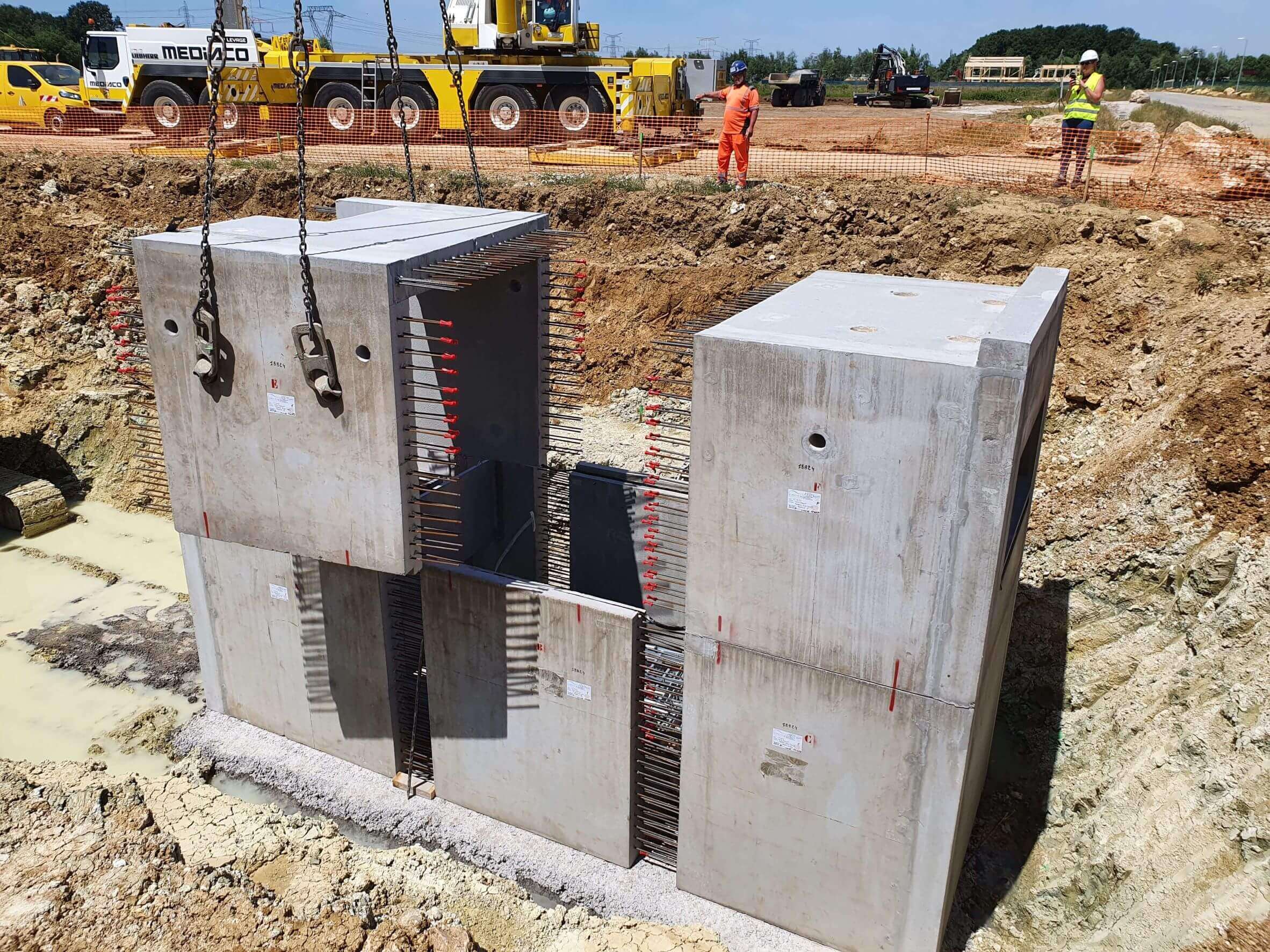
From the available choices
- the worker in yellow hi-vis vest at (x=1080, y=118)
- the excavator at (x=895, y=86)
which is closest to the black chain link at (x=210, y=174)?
the worker in yellow hi-vis vest at (x=1080, y=118)

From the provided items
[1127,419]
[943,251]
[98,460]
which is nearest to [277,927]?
[1127,419]

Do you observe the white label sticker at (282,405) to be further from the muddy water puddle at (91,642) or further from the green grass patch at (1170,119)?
the green grass patch at (1170,119)

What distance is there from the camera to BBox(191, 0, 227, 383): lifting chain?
16.3 ft

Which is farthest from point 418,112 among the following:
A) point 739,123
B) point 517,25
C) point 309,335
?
point 309,335

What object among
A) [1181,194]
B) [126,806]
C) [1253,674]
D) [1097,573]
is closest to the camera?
[1253,674]

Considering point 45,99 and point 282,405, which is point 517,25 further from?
point 282,405

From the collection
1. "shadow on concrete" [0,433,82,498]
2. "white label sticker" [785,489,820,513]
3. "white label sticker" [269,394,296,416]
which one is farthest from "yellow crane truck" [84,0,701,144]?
"white label sticker" [785,489,820,513]

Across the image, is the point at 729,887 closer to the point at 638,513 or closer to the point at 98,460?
the point at 638,513

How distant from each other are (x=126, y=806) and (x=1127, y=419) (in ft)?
29.9

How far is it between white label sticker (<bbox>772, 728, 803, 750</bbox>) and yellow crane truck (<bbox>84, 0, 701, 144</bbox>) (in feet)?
48.4

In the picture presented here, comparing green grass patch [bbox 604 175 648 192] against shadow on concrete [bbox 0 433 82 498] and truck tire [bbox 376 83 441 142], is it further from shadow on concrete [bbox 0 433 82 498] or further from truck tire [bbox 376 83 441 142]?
shadow on concrete [bbox 0 433 82 498]

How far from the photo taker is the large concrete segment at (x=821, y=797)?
4.77 m

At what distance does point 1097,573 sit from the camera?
7.79 meters

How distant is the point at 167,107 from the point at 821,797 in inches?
801
